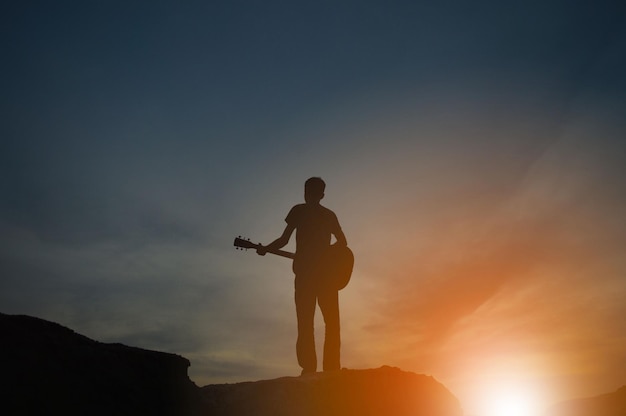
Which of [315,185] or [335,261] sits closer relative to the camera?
[335,261]

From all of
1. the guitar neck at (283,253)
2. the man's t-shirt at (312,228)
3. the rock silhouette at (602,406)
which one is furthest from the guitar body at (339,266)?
the rock silhouette at (602,406)

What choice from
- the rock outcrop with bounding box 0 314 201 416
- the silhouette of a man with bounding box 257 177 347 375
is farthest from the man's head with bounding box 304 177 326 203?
the rock outcrop with bounding box 0 314 201 416

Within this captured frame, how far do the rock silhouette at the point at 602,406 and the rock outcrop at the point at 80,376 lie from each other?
38.7m

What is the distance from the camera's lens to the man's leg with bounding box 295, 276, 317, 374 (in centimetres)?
922

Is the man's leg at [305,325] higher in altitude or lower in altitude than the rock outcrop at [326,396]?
higher

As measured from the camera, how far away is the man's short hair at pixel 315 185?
33.2 ft

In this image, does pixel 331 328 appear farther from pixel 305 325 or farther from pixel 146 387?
pixel 146 387

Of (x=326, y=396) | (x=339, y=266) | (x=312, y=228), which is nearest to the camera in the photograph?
(x=326, y=396)

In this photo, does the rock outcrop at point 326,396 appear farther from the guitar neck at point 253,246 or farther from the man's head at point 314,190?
the man's head at point 314,190

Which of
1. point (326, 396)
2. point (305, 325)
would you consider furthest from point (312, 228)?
point (326, 396)

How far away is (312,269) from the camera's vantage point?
9586mm

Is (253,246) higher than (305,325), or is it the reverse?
(253,246)

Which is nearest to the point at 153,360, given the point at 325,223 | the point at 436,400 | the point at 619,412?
the point at 325,223

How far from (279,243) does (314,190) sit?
4.25ft
